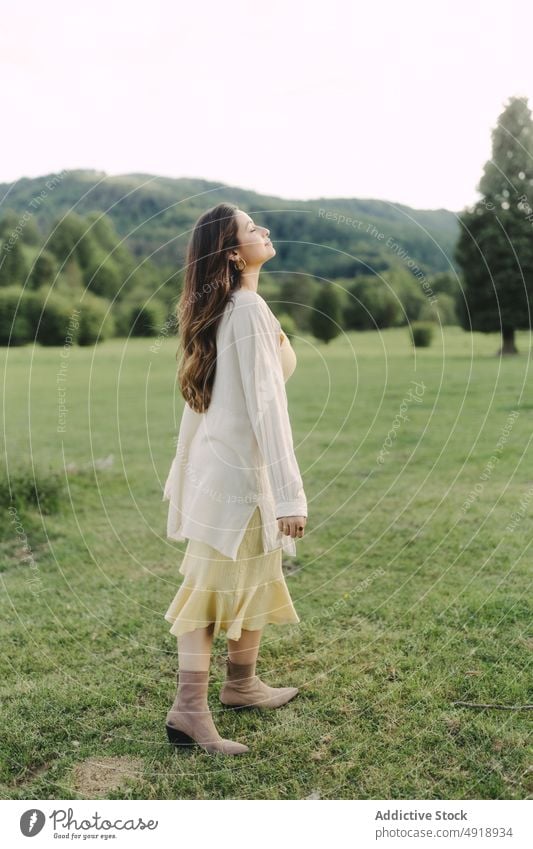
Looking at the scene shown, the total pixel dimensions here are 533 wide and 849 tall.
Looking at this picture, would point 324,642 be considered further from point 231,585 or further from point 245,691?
point 231,585

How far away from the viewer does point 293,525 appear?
3338mm

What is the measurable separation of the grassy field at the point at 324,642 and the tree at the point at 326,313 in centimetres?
164

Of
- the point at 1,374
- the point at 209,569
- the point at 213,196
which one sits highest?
the point at 213,196

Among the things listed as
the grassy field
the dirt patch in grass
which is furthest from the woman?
the grassy field

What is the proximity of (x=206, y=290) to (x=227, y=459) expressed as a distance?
74 centimetres

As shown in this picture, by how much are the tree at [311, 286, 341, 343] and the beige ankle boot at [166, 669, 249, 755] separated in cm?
539

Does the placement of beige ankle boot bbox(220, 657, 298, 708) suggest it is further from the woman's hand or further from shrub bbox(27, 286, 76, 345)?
shrub bbox(27, 286, 76, 345)

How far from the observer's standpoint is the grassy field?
3.54 meters

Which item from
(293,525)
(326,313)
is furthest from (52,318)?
(293,525)

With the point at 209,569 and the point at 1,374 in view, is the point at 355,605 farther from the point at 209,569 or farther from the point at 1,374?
the point at 1,374

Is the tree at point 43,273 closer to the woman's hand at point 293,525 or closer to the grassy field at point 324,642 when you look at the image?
the grassy field at point 324,642

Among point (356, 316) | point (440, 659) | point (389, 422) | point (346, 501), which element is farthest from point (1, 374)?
point (440, 659)
